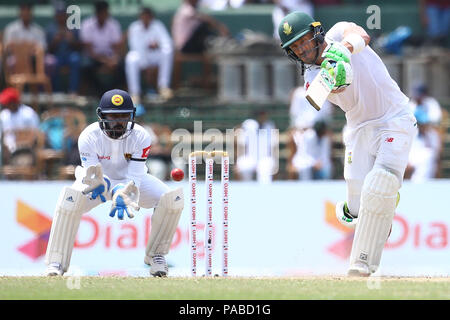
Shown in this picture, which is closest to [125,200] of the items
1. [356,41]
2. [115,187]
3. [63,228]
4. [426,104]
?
[115,187]

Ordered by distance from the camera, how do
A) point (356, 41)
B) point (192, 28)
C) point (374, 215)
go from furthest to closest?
point (192, 28), point (374, 215), point (356, 41)

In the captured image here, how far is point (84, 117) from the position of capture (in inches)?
607

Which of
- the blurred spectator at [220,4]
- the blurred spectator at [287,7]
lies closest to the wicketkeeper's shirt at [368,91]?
the blurred spectator at [287,7]

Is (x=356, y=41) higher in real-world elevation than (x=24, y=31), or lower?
lower

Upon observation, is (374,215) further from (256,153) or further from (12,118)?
(12,118)

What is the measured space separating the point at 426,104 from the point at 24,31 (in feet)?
20.8

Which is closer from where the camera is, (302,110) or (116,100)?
(116,100)

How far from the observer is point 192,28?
1681 centimetres

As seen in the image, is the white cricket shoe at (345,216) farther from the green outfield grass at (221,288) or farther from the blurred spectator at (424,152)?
the blurred spectator at (424,152)

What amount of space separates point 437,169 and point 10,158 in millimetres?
6149

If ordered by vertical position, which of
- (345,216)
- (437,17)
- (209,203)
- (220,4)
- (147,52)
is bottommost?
(345,216)

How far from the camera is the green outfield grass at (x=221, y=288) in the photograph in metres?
7.20

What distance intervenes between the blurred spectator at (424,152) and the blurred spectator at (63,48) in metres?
5.41
